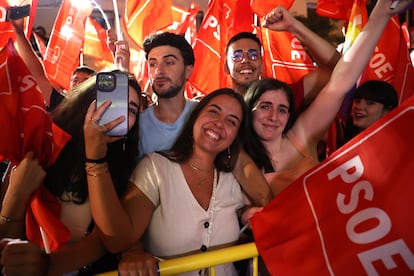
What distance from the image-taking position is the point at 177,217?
1.58 meters

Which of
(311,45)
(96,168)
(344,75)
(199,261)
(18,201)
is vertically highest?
(311,45)

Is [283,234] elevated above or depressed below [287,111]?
below

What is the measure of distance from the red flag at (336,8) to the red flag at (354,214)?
2149mm

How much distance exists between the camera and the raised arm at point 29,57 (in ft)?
7.07

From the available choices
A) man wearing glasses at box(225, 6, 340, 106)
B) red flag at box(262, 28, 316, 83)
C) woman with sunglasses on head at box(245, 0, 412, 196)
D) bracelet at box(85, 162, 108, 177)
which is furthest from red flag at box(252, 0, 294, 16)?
bracelet at box(85, 162, 108, 177)

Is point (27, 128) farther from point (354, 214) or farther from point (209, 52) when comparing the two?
point (209, 52)

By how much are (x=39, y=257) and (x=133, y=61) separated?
20.0 feet

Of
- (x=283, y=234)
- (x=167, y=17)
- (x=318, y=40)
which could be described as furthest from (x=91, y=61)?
(x=283, y=234)

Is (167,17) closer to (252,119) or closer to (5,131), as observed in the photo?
(252,119)

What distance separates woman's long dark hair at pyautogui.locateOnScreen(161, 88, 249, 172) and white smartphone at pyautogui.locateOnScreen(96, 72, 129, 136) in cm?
43

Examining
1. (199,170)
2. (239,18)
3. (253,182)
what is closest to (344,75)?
(253,182)

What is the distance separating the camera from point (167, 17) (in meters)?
3.99

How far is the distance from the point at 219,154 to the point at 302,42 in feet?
3.27

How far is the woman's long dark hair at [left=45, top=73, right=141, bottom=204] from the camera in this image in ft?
5.20
